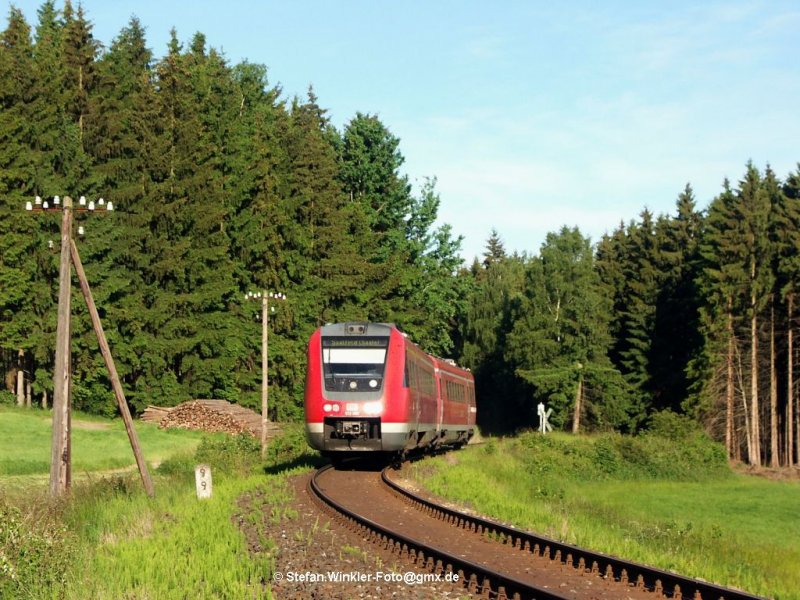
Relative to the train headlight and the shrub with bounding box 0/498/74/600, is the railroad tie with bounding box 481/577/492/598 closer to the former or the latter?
the shrub with bounding box 0/498/74/600

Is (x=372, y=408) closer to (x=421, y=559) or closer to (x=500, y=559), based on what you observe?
(x=500, y=559)

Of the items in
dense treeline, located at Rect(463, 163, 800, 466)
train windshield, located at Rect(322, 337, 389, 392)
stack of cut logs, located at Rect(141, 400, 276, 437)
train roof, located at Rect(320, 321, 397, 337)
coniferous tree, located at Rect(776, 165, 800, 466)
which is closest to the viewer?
train windshield, located at Rect(322, 337, 389, 392)

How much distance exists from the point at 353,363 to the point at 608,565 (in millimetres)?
11825

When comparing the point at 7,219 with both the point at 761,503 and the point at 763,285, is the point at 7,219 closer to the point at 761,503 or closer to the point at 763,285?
the point at 761,503

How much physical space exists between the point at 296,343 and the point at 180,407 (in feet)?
31.4

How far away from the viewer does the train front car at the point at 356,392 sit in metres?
21.8

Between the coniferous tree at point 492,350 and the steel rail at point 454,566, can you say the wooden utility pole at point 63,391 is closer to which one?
the steel rail at point 454,566

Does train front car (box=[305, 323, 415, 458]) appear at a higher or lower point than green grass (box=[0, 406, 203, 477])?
higher

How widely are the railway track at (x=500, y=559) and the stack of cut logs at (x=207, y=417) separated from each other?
3060 cm

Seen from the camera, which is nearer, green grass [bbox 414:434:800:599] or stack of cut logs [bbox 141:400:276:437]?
green grass [bbox 414:434:800:599]

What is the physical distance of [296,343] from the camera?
185ft

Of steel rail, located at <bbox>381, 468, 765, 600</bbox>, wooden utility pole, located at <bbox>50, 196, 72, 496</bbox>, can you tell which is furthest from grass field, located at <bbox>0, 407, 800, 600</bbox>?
steel rail, located at <bbox>381, 468, 765, 600</bbox>

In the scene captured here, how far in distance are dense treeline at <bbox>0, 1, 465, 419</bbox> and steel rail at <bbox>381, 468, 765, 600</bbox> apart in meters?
38.2

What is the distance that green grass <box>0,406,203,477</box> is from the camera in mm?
32594
